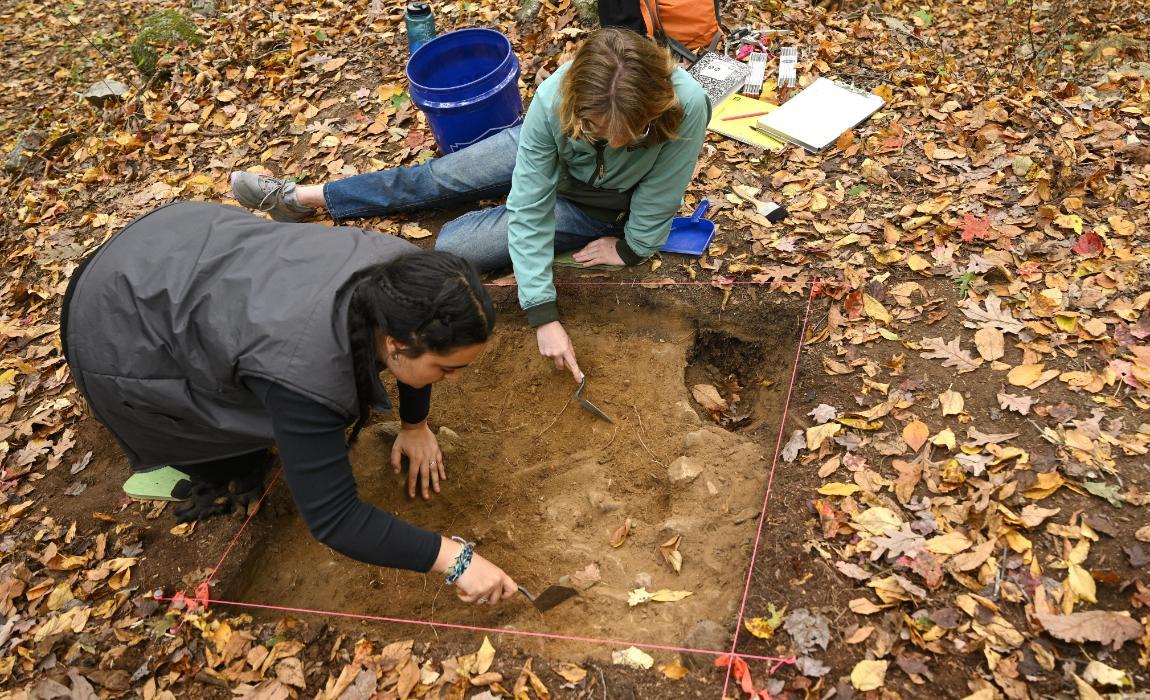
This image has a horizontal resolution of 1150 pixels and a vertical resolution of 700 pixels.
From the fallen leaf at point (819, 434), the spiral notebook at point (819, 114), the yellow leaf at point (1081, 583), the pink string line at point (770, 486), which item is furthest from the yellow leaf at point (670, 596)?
the spiral notebook at point (819, 114)

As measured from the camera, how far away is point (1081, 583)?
233 centimetres

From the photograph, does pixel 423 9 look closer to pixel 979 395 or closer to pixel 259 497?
pixel 259 497

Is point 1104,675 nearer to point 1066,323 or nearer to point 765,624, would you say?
point 765,624

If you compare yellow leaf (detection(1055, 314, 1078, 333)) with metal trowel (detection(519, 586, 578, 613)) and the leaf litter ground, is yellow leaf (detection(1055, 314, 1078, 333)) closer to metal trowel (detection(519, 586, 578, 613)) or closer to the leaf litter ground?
the leaf litter ground

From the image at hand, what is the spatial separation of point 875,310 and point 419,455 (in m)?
2.14

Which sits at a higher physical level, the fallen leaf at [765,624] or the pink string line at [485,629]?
the fallen leaf at [765,624]

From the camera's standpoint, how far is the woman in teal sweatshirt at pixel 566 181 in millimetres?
2688

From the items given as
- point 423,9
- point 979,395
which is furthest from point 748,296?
point 423,9

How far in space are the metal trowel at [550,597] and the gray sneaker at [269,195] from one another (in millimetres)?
2936

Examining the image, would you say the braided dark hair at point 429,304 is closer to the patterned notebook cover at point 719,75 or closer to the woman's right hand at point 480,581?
the woman's right hand at point 480,581

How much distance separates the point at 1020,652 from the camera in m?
2.25

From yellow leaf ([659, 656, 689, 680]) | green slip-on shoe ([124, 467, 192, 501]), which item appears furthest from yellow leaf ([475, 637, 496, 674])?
green slip-on shoe ([124, 467, 192, 501])

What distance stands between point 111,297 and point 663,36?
3.92m

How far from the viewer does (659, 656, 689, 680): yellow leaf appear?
2424mm
